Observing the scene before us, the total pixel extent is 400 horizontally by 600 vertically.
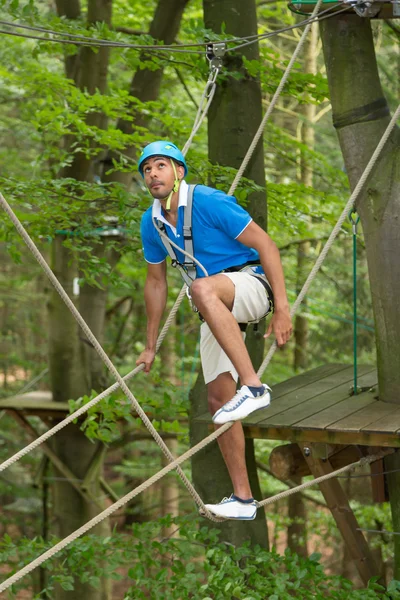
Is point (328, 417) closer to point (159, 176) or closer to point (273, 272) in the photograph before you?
point (273, 272)

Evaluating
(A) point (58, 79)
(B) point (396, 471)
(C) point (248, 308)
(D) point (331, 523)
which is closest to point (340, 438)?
(B) point (396, 471)

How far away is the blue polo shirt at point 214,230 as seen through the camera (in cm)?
314

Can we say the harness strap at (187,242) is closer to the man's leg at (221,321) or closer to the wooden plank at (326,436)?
the man's leg at (221,321)

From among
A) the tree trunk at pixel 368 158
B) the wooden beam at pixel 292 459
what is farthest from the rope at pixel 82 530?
the wooden beam at pixel 292 459

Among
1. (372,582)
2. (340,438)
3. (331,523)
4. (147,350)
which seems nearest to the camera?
(147,350)

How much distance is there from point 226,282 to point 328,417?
3.91 ft

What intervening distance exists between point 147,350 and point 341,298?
7.34m

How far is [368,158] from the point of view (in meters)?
4.18

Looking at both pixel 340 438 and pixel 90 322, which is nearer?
pixel 340 438

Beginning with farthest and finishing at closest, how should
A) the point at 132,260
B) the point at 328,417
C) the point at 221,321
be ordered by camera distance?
the point at 132,260 → the point at 328,417 → the point at 221,321

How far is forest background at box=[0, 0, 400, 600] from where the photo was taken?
485 centimetres

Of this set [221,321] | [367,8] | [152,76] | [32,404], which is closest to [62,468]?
[32,404]

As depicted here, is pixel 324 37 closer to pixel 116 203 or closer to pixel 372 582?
pixel 116 203

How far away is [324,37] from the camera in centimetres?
427
